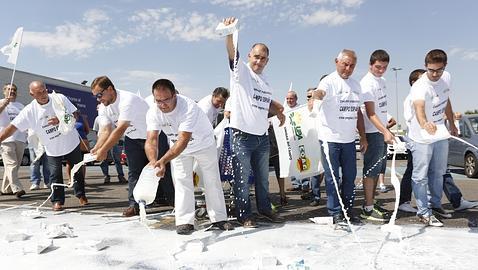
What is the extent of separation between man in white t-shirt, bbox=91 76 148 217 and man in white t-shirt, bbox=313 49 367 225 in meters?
2.02

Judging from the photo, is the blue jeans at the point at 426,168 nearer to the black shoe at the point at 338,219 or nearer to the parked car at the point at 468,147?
the black shoe at the point at 338,219

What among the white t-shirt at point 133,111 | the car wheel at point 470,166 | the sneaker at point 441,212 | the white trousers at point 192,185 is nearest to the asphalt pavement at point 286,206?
the sneaker at point 441,212

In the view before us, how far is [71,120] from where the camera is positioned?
5.28 metres

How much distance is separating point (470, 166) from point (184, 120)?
7.97 meters

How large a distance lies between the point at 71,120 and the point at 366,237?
3.92 metres

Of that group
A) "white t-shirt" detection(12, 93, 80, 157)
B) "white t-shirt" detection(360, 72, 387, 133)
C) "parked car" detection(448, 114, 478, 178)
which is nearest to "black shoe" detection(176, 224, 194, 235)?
"white t-shirt" detection(360, 72, 387, 133)

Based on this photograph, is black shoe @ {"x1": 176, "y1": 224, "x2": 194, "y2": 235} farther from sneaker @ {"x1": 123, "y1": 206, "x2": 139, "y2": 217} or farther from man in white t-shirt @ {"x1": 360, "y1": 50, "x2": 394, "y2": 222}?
man in white t-shirt @ {"x1": 360, "y1": 50, "x2": 394, "y2": 222}

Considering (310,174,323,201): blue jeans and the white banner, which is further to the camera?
(310,174,323,201): blue jeans

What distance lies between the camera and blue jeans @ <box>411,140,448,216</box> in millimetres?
3918

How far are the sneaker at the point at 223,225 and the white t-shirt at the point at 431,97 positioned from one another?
2.04 meters

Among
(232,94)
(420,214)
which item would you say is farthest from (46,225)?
(420,214)

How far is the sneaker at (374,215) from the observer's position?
4.07 metres

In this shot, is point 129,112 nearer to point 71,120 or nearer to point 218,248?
point 71,120

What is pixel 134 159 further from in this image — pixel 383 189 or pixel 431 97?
pixel 383 189
